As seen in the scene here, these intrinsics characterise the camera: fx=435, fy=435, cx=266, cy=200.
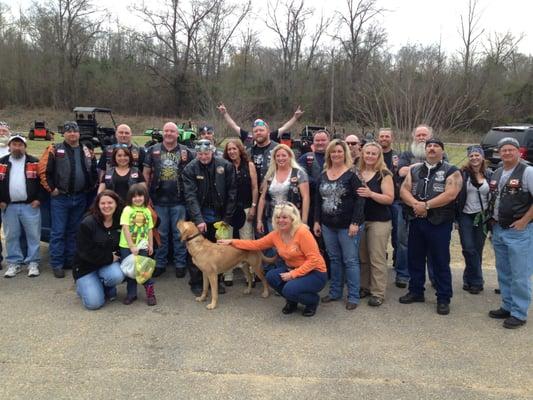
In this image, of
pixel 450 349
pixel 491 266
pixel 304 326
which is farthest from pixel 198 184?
pixel 491 266

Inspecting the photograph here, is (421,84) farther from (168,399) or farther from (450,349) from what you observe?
(168,399)

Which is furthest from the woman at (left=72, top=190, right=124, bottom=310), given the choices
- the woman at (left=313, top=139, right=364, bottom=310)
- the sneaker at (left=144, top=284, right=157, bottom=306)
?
the woman at (left=313, top=139, right=364, bottom=310)

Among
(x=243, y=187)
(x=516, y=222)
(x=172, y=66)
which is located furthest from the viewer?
(x=172, y=66)

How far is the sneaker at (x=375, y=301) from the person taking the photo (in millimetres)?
4883

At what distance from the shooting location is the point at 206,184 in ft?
17.5

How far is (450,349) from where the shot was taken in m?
3.91

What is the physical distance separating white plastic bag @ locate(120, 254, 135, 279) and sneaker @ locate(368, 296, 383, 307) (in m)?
2.67

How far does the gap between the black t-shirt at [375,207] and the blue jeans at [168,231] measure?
7.87 ft

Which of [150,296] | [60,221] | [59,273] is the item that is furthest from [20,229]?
[150,296]

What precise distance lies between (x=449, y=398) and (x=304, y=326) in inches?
Result: 60.8

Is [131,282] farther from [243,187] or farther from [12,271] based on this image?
[12,271]

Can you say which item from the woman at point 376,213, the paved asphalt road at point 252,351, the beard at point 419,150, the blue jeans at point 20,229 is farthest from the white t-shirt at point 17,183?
the beard at point 419,150

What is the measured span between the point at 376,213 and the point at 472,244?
137 cm

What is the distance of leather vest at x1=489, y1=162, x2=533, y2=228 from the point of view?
14.0ft
